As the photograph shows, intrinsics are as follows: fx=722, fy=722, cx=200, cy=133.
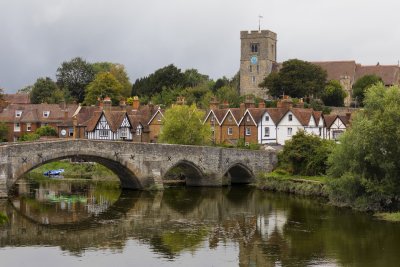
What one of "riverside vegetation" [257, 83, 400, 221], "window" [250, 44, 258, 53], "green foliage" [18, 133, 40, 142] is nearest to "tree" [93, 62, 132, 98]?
"window" [250, 44, 258, 53]

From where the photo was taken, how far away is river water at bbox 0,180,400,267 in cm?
2809

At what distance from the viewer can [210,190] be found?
51156mm

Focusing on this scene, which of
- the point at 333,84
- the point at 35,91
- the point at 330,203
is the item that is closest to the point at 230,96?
the point at 333,84

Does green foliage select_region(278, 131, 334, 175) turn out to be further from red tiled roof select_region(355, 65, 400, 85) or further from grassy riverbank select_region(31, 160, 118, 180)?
red tiled roof select_region(355, 65, 400, 85)

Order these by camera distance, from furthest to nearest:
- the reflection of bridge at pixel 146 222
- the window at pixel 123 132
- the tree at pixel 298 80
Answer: the tree at pixel 298 80, the window at pixel 123 132, the reflection of bridge at pixel 146 222

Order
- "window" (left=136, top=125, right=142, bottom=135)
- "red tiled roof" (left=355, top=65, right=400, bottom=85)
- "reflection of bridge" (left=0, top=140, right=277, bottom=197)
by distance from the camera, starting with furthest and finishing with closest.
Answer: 1. "red tiled roof" (left=355, top=65, right=400, bottom=85)
2. "window" (left=136, top=125, right=142, bottom=135)
3. "reflection of bridge" (left=0, top=140, right=277, bottom=197)

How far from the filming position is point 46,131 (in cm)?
7181

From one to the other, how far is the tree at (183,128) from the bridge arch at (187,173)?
267 cm

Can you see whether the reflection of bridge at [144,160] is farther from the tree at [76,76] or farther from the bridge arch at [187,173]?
the tree at [76,76]

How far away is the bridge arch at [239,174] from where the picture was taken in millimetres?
54125

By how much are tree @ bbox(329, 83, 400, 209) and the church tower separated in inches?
2081

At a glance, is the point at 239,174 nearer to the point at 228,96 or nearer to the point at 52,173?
the point at 52,173


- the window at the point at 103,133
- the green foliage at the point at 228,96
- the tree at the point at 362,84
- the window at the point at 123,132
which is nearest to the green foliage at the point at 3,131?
the window at the point at 103,133

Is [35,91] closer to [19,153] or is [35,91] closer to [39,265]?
[19,153]
